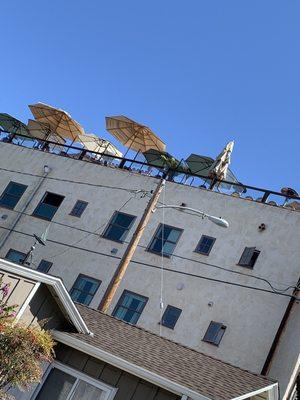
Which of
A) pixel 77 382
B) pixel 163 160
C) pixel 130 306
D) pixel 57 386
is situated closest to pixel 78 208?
pixel 163 160

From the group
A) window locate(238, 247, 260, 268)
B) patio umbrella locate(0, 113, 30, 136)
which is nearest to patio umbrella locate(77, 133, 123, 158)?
patio umbrella locate(0, 113, 30, 136)

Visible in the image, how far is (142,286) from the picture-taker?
21891mm

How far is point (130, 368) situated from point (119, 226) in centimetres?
1301

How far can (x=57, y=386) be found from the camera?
12211mm

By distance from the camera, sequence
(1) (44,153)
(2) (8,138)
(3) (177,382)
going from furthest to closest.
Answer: (2) (8,138)
(1) (44,153)
(3) (177,382)

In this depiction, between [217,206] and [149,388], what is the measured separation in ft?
42.3

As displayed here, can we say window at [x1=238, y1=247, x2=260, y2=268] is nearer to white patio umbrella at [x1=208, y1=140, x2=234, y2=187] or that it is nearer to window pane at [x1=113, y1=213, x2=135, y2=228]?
white patio umbrella at [x1=208, y1=140, x2=234, y2=187]

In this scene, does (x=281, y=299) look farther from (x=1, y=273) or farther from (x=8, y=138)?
(x=8, y=138)

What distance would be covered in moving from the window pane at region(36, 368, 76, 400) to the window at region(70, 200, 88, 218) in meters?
13.4

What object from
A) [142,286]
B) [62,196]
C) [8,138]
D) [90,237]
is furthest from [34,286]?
[8,138]

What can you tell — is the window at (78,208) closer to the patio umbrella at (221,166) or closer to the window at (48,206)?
the window at (48,206)

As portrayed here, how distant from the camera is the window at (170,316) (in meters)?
20.6

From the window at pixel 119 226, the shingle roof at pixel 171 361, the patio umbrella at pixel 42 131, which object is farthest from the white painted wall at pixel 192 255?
the patio umbrella at pixel 42 131

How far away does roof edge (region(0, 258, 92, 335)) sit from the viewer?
1147 cm
